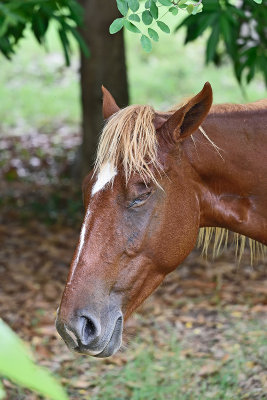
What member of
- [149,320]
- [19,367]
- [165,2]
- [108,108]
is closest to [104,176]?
[108,108]

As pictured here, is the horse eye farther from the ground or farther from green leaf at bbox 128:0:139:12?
green leaf at bbox 128:0:139:12

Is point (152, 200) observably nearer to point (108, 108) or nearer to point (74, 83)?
point (108, 108)

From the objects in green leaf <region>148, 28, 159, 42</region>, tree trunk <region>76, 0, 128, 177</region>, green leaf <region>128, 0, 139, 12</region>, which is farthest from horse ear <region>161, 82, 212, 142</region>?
tree trunk <region>76, 0, 128, 177</region>

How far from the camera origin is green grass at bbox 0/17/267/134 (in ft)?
35.2

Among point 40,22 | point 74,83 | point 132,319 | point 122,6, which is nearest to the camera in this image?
point 122,6

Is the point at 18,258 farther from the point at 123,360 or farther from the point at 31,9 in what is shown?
the point at 31,9

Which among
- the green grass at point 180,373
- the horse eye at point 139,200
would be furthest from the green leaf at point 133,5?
the green grass at point 180,373

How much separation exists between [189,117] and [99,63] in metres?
3.92

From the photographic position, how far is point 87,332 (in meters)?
2.26

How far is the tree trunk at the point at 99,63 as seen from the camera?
6070mm

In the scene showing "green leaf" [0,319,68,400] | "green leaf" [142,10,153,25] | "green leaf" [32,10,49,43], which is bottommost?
"green leaf" [32,10,49,43]

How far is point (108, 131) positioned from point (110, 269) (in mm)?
584

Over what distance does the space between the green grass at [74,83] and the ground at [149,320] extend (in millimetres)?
3841

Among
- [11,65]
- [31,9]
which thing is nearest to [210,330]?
[31,9]
